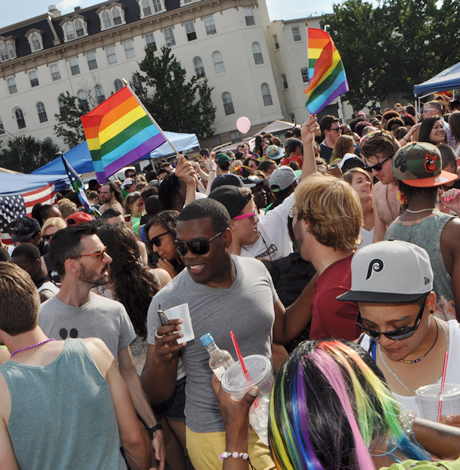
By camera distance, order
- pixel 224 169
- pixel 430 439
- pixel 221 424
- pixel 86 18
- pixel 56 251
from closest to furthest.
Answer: pixel 430 439 < pixel 221 424 < pixel 56 251 < pixel 224 169 < pixel 86 18

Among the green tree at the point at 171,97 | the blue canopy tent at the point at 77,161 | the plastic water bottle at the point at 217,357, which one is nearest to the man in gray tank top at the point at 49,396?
the plastic water bottle at the point at 217,357

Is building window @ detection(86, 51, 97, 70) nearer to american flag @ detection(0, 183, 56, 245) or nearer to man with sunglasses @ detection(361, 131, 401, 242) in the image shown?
american flag @ detection(0, 183, 56, 245)

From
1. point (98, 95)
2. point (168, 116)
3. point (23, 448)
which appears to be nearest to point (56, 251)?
point (23, 448)

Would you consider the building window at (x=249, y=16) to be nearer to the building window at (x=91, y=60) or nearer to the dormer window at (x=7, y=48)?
the building window at (x=91, y=60)

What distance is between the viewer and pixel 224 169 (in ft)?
32.3

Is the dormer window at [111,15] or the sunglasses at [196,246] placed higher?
the dormer window at [111,15]

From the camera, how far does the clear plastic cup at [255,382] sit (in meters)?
2.05

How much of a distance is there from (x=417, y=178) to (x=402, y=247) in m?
1.26

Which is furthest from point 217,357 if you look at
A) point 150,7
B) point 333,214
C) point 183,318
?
point 150,7

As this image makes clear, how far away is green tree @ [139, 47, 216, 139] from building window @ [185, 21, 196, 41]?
3.22m

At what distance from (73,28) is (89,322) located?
172 ft

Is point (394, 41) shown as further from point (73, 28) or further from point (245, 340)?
point (245, 340)

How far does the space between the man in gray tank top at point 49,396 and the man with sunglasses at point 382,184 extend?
2.76 metres

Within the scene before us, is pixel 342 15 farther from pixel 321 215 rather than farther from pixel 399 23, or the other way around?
pixel 321 215
